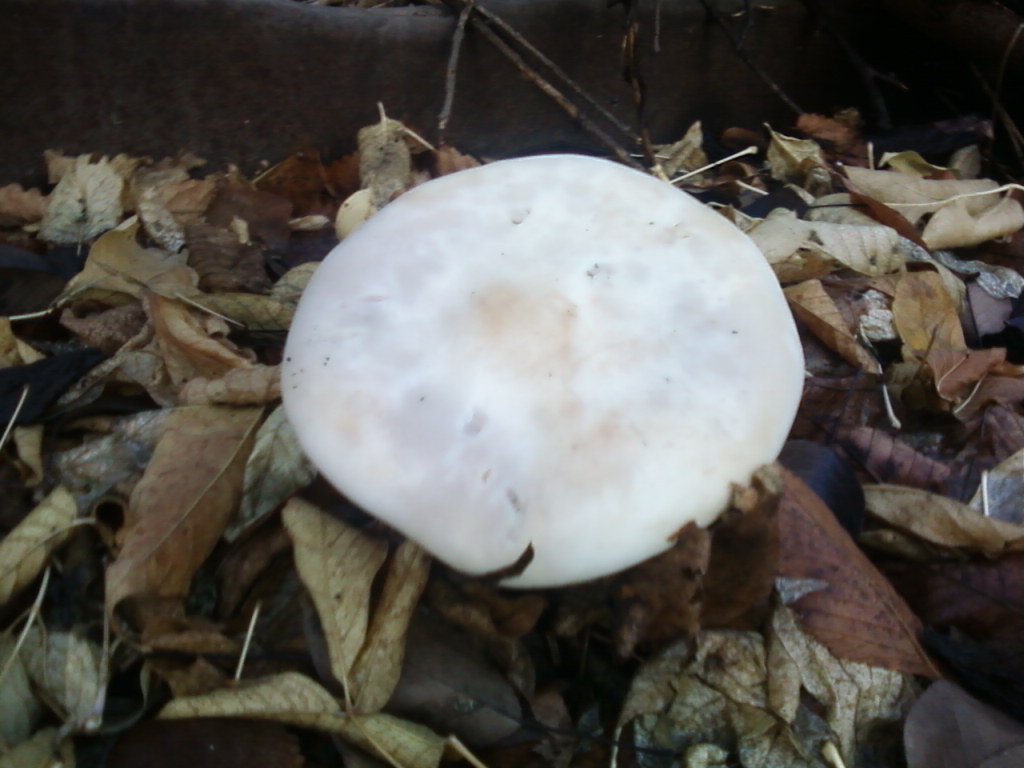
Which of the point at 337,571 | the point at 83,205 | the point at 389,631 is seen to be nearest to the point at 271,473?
the point at 337,571

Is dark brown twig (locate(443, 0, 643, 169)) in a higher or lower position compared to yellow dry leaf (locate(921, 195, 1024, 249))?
higher

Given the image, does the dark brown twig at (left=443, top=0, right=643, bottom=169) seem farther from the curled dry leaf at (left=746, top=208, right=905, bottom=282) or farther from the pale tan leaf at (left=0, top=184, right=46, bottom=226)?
the pale tan leaf at (left=0, top=184, right=46, bottom=226)

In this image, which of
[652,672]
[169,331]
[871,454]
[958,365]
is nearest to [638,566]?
[652,672]

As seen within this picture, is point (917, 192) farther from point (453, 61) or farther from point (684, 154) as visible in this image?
point (453, 61)

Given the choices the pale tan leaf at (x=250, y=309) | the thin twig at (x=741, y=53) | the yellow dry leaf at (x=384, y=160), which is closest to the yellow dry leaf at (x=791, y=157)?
the thin twig at (x=741, y=53)

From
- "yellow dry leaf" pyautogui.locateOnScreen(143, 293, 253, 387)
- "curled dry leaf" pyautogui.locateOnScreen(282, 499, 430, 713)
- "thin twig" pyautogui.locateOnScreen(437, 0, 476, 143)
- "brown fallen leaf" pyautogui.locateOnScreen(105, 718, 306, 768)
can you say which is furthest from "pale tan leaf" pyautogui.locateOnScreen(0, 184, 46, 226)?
"brown fallen leaf" pyautogui.locateOnScreen(105, 718, 306, 768)

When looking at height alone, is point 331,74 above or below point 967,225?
above
